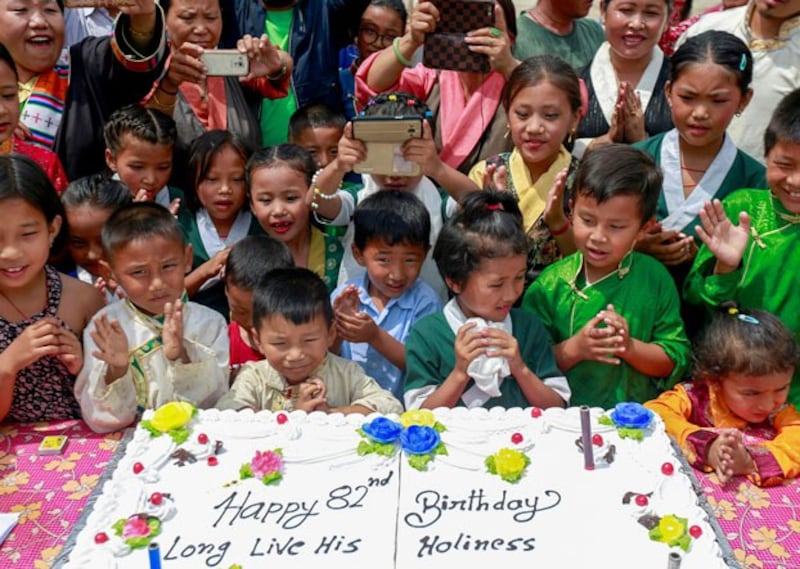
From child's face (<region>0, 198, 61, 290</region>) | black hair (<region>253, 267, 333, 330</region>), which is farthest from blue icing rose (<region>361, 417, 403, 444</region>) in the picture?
child's face (<region>0, 198, 61, 290</region>)

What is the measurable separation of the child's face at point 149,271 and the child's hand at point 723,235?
1.66 metres

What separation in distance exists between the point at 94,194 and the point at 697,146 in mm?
2189

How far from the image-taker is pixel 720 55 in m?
2.87

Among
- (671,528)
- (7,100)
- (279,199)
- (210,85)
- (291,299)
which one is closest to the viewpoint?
(671,528)

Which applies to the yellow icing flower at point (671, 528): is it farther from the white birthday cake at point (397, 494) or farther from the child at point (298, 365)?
the child at point (298, 365)

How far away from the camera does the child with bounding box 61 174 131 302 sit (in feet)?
9.89

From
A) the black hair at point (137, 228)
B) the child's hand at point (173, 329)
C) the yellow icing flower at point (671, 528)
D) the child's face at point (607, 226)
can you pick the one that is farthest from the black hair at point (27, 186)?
the yellow icing flower at point (671, 528)

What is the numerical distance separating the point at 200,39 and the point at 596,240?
197 centimetres

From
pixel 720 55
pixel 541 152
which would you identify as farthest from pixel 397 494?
pixel 720 55

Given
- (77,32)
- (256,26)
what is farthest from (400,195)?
(77,32)

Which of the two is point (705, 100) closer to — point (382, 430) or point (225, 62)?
point (382, 430)

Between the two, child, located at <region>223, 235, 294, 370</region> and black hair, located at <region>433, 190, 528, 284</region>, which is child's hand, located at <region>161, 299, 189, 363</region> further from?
black hair, located at <region>433, 190, 528, 284</region>

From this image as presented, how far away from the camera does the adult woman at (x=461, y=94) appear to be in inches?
134

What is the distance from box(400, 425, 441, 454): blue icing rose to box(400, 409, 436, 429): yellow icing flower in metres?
0.02
